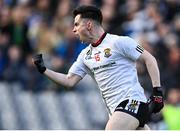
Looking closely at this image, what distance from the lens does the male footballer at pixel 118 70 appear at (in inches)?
368

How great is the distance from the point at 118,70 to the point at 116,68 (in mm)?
32

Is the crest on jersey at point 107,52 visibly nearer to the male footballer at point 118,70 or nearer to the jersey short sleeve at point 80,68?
the male footballer at point 118,70

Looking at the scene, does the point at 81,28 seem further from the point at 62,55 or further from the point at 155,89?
the point at 62,55

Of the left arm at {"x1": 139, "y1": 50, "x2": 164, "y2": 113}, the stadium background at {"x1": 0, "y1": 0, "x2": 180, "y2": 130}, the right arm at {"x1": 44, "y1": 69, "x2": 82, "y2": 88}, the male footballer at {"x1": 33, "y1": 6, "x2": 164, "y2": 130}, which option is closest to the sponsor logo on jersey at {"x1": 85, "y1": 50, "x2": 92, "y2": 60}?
the male footballer at {"x1": 33, "y1": 6, "x2": 164, "y2": 130}

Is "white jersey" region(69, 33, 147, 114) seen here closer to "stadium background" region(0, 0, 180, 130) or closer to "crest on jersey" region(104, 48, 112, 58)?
"crest on jersey" region(104, 48, 112, 58)

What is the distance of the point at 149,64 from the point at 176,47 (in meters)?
7.50

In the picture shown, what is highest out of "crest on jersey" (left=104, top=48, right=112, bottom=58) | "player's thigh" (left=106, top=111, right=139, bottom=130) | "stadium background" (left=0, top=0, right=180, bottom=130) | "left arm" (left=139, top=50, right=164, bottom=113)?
"crest on jersey" (left=104, top=48, right=112, bottom=58)

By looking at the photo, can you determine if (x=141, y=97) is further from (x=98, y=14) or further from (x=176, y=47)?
(x=176, y=47)

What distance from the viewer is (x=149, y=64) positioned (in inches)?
369

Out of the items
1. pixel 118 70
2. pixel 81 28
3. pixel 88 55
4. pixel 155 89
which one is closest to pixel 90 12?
pixel 81 28

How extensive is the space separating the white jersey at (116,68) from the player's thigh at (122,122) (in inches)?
7.8

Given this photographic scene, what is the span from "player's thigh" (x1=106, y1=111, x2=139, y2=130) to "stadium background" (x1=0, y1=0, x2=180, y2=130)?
4.01 meters

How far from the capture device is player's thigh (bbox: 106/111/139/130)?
9.25 meters

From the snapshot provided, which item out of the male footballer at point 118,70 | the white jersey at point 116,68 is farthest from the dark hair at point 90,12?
the white jersey at point 116,68
